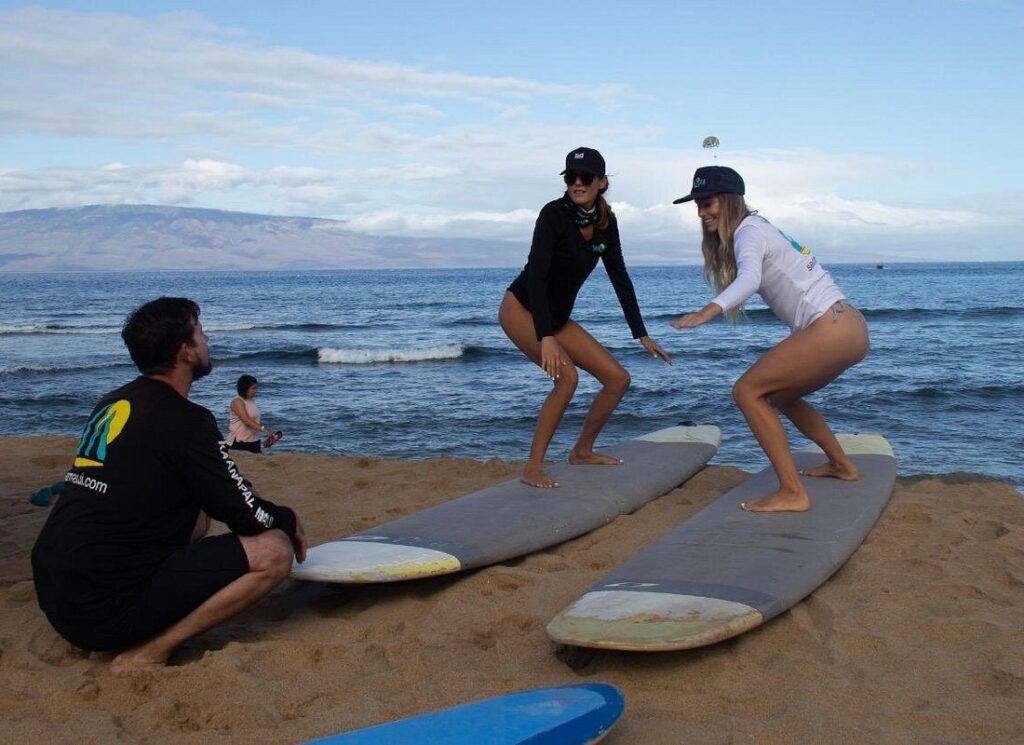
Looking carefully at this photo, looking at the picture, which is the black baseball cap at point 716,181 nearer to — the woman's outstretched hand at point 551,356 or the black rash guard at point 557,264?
the black rash guard at point 557,264

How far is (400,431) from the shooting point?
11273mm

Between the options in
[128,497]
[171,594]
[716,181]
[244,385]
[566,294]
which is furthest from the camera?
[244,385]

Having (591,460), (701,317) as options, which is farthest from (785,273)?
(591,460)

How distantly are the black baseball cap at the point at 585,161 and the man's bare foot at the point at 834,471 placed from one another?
2.32 metres

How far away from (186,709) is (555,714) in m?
1.29

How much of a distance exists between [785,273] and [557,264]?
140 cm

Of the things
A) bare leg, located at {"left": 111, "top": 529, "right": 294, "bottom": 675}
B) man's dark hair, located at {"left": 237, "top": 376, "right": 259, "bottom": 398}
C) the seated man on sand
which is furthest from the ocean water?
the seated man on sand

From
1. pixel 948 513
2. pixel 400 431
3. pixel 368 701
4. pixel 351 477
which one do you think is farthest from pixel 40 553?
pixel 400 431

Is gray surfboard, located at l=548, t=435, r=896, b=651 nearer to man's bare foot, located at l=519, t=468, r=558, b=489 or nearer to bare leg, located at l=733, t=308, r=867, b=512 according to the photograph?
bare leg, located at l=733, t=308, r=867, b=512

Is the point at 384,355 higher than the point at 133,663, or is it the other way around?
the point at 133,663

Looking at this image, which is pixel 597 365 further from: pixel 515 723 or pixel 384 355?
pixel 384 355

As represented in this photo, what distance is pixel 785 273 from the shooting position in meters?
4.98

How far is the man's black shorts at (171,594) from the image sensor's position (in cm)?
353

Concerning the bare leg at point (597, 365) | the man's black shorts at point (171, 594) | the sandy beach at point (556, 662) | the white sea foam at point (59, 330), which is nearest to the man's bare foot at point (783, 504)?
the sandy beach at point (556, 662)
